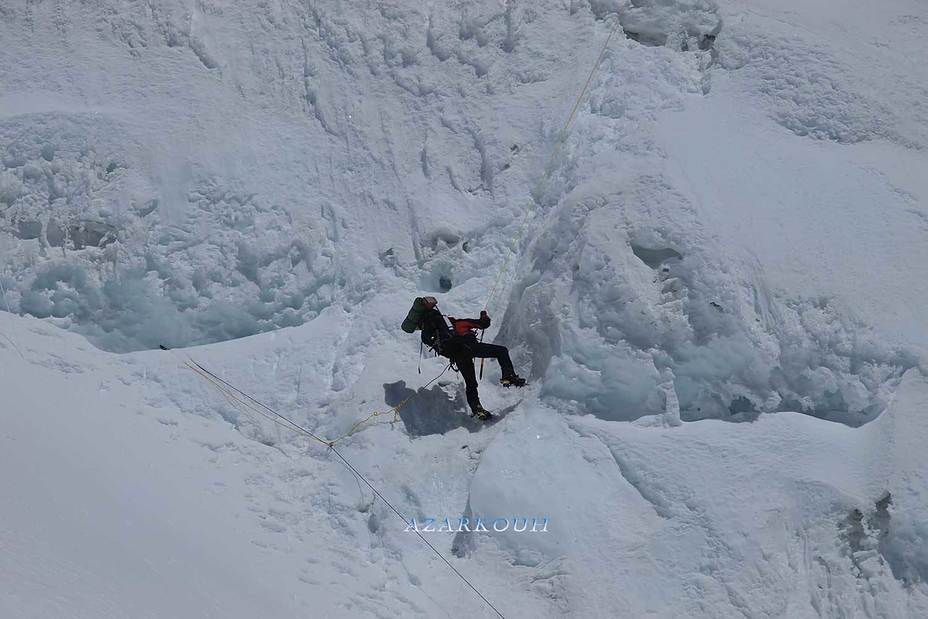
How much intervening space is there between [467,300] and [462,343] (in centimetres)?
105

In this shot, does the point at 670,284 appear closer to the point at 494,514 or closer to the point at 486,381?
the point at 486,381

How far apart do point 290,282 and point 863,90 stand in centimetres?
653

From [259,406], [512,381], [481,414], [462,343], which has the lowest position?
[259,406]

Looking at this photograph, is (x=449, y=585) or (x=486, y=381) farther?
(x=486, y=381)

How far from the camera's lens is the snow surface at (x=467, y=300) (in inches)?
298

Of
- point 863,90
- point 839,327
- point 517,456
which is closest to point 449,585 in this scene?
Answer: point 517,456

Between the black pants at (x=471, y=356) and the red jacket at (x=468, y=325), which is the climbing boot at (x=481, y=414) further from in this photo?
the red jacket at (x=468, y=325)

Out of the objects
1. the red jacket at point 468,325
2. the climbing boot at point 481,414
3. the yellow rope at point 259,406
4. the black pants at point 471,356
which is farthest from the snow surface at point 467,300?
the red jacket at point 468,325

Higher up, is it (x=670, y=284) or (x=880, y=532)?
(x=670, y=284)

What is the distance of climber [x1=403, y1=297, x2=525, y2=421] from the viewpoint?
873cm

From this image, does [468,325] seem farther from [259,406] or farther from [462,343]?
[259,406]

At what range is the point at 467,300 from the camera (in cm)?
968

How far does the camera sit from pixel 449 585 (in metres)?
7.86

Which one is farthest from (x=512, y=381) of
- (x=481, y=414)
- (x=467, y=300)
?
(x=467, y=300)
